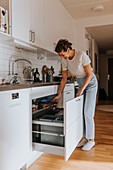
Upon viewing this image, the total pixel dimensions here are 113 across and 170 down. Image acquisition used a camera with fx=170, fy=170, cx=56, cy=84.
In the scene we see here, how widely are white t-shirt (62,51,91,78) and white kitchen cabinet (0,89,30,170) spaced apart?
0.74m

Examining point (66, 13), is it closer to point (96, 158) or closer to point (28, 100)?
point (28, 100)

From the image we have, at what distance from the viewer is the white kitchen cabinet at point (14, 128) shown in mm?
1200

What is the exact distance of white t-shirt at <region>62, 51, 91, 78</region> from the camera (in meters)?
1.95

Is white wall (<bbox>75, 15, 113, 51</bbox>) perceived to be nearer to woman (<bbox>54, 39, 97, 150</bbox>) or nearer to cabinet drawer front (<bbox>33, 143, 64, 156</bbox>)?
woman (<bbox>54, 39, 97, 150</bbox>)

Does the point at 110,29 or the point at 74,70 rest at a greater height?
the point at 110,29

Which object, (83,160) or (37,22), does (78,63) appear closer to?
(37,22)

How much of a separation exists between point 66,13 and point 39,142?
287 cm

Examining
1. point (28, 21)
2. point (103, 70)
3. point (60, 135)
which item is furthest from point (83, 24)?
point (103, 70)

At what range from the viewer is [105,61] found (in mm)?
8773

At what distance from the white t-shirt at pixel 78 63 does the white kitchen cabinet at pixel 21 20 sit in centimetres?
58

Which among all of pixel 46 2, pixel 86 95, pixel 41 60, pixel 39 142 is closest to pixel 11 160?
pixel 39 142

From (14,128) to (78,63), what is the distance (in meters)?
1.05

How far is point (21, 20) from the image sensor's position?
186cm

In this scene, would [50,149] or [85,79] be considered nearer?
[50,149]
